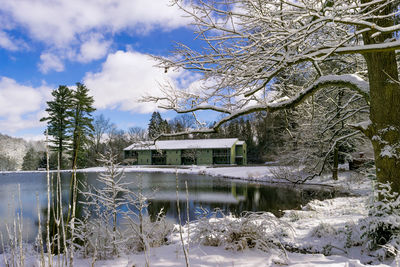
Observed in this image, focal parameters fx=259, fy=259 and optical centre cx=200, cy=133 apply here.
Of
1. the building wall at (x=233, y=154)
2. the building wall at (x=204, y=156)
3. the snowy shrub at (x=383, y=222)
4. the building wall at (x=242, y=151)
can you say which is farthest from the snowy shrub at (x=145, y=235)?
the building wall at (x=242, y=151)

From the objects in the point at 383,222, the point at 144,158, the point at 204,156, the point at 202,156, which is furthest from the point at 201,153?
the point at 383,222

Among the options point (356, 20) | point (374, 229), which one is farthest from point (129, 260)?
point (356, 20)

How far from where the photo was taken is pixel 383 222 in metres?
3.82

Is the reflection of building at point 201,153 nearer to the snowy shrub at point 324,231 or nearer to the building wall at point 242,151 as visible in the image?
the building wall at point 242,151

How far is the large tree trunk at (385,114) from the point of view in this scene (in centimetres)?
397

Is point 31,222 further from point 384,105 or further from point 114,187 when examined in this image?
point 384,105

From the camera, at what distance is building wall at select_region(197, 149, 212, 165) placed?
44.7 meters

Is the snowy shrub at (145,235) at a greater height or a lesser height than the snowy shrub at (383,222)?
lesser

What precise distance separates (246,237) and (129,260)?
1628mm

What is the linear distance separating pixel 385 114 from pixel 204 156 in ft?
135

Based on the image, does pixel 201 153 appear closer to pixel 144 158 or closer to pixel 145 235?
pixel 144 158

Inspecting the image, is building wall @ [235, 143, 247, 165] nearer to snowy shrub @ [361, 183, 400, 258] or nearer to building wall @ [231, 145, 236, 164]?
building wall @ [231, 145, 236, 164]

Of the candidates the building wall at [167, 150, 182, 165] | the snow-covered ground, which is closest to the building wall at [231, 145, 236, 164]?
the building wall at [167, 150, 182, 165]

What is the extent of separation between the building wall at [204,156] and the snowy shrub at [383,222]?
4065 cm
